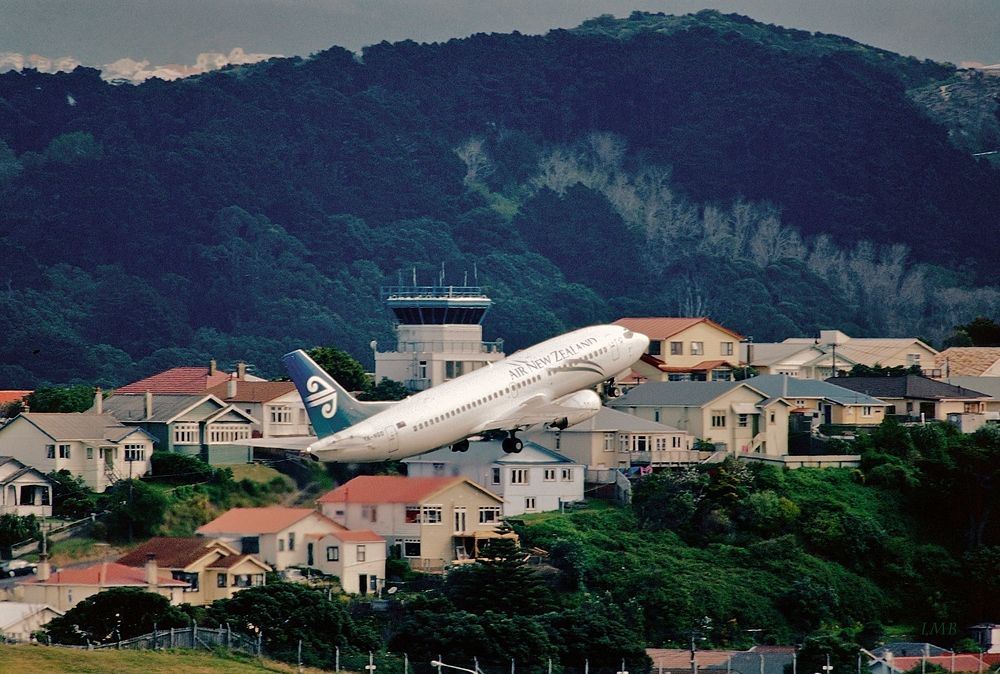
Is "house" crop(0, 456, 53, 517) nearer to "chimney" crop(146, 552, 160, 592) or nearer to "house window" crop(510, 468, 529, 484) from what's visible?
"chimney" crop(146, 552, 160, 592)

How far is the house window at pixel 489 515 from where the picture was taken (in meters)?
126

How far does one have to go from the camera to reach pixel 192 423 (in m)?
143

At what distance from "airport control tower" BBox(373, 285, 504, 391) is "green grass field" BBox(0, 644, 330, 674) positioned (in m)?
77.8

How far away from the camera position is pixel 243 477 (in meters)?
137

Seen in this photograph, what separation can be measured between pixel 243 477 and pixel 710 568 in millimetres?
31979

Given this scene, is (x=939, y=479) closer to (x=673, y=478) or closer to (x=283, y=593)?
(x=673, y=478)

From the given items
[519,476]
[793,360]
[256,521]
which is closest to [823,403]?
[793,360]

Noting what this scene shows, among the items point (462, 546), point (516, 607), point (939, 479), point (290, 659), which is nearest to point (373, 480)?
point (462, 546)

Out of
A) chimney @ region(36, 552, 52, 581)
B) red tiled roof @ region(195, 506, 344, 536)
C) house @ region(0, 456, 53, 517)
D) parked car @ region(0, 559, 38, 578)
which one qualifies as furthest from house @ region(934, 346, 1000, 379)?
chimney @ region(36, 552, 52, 581)

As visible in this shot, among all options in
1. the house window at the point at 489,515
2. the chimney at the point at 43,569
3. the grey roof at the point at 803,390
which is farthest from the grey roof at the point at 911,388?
the chimney at the point at 43,569

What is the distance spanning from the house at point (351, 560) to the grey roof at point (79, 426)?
24.0 meters

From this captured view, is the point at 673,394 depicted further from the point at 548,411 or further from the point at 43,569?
the point at 548,411

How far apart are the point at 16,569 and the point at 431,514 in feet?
79.5

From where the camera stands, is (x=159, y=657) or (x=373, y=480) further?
(x=373, y=480)
